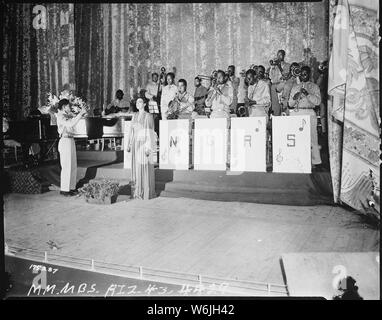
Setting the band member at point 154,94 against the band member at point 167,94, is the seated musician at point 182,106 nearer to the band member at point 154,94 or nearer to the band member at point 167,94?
the band member at point 167,94

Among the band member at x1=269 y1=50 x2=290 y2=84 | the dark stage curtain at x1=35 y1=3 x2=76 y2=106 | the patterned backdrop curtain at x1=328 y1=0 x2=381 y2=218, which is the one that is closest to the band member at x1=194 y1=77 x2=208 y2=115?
the band member at x1=269 y1=50 x2=290 y2=84

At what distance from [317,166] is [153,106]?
3.47 m

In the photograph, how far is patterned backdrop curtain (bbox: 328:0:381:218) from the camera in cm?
371

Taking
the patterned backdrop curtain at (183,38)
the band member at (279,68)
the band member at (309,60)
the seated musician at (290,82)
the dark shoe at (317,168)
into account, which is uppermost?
the patterned backdrop curtain at (183,38)

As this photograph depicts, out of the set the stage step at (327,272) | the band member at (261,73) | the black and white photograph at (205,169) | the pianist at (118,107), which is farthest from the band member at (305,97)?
the pianist at (118,107)

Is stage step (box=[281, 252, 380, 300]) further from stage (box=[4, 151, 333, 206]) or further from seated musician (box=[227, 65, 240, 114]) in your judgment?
seated musician (box=[227, 65, 240, 114])

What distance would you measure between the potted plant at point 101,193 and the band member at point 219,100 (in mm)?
2045

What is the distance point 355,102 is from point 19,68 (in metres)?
7.19

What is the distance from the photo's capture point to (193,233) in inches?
144

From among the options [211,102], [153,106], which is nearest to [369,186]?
[211,102]

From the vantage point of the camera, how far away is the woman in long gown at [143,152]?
4.94m

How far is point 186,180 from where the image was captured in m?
5.30
